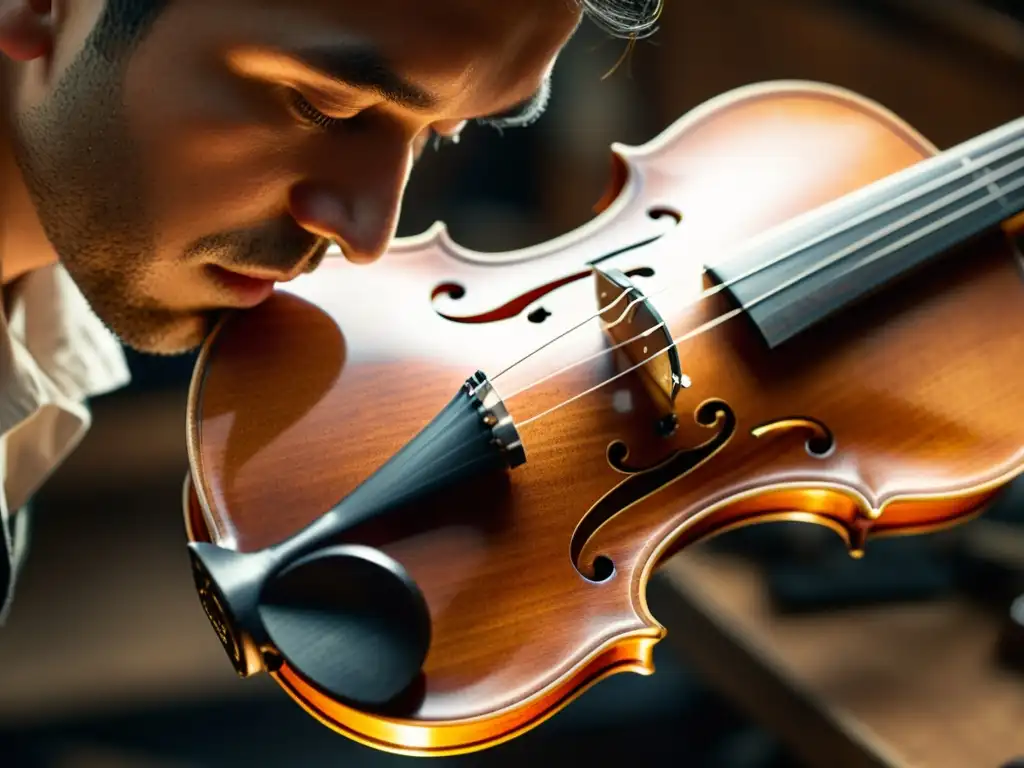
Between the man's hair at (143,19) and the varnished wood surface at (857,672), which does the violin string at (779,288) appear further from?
the varnished wood surface at (857,672)

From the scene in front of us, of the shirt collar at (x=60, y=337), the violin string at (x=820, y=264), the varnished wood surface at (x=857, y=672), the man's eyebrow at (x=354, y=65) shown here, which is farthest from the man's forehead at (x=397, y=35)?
the varnished wood surface at (x=857, y=672)

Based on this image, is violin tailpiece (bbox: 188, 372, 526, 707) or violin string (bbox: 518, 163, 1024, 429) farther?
violin string (bbox: 518, 163, 1024, 429)

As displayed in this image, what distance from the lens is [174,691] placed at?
3.93 feet

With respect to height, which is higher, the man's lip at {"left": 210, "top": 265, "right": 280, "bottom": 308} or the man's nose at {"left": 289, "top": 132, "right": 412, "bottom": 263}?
the man's nose at {"left": 289, "top": 132, "right": 412, "bottom": 263}

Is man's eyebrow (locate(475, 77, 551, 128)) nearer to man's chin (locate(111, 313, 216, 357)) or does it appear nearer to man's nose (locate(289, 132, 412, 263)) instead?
man's nose (locate(289, 132, 412, 263))

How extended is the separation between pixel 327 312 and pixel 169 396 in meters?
0.70

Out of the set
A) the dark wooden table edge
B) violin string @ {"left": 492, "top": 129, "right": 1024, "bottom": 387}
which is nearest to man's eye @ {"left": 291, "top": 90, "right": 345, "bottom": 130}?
violin string @ {"left": 492, "top": 129, "right": 1024, "bottom": 387}

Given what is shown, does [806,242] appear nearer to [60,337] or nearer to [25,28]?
[25,28]

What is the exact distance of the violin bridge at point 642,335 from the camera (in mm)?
736

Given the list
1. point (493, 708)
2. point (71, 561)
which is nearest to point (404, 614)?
point (493, 708)

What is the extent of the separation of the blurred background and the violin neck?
41cm

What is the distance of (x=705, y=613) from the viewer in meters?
1.14

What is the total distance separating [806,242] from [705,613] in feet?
1.63

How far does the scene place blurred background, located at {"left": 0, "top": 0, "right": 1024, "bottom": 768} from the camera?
3.34ft
